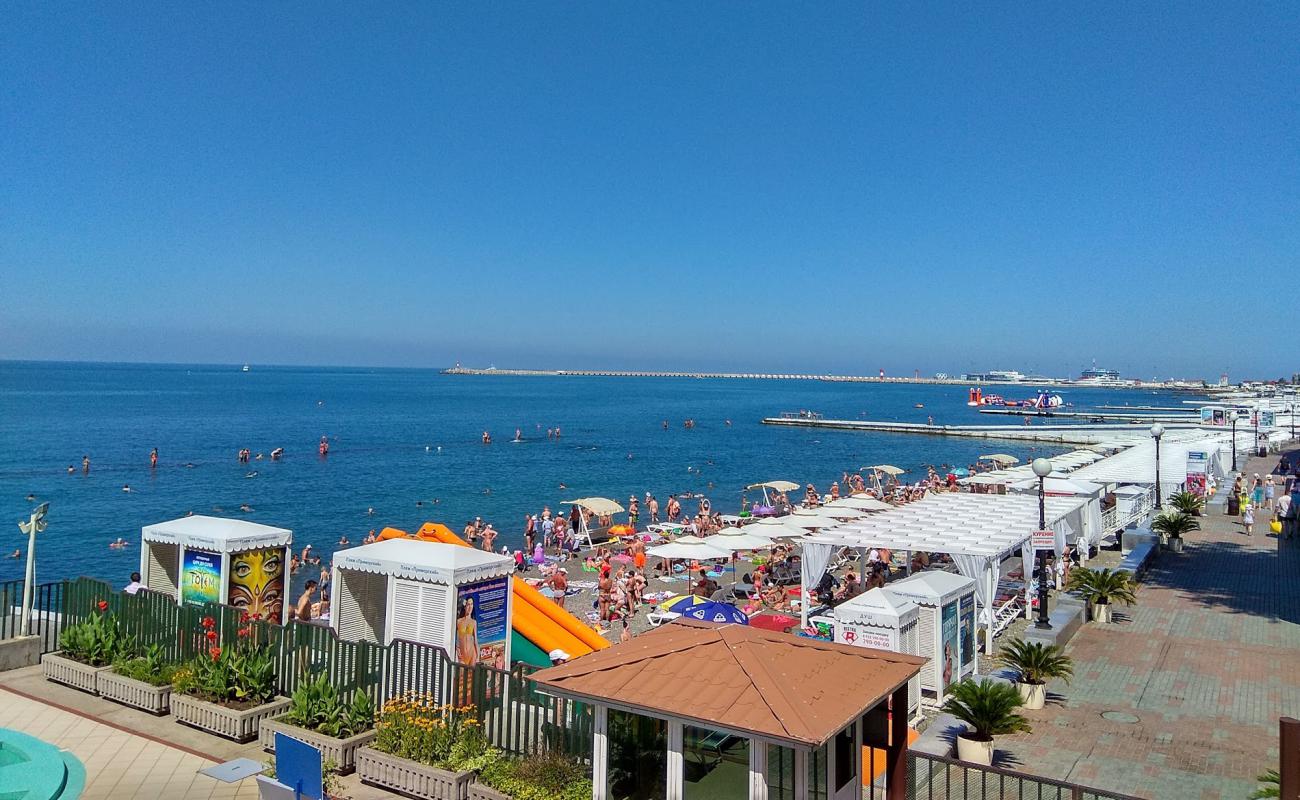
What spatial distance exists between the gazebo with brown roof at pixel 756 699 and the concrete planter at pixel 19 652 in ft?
30.4

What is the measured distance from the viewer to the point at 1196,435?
5438 centimetres

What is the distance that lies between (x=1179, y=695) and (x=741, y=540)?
40.8ft

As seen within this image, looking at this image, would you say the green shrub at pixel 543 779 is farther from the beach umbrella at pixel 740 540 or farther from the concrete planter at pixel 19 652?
the beach umbrella at pixel 740 540

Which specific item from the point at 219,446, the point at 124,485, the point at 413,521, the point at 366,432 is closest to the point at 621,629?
the point at 413,521

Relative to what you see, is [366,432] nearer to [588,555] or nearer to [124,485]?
[124,485]

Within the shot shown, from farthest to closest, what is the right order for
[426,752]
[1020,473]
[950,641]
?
[1020,473], [950,641], [426,752]

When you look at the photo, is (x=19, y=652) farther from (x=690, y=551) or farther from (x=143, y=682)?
(x=690, y=551)

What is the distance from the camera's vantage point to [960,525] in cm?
1914

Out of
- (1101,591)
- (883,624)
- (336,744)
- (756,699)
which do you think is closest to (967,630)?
(883,624)

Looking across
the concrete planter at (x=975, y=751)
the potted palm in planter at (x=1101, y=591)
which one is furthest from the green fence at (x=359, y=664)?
the potted palm in planter at (x=1101, y=591)

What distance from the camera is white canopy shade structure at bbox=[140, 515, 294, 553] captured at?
12289mm

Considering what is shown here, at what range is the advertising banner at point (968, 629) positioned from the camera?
13820 mm

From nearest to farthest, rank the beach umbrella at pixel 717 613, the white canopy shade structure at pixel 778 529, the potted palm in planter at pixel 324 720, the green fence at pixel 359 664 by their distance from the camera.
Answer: the green fence at pixel 359 664, the potted palm in planter at pixel 324 720, the beach umbrella at pixel 717 613, the white canopy shade structure at pixel 778 529

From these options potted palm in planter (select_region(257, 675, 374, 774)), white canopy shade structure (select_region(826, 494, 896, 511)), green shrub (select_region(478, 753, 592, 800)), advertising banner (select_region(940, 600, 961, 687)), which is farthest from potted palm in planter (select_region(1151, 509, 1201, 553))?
potted palm in planter (select_region(257, 675, 374, 774))
